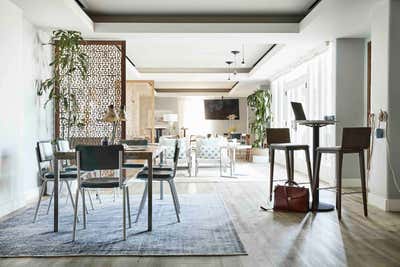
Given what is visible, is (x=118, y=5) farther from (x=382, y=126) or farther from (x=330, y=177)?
(x=330, y=177)

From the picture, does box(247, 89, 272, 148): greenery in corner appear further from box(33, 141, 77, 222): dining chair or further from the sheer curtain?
box(33, 141, 77, 222): dining chair

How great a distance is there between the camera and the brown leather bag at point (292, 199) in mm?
4566

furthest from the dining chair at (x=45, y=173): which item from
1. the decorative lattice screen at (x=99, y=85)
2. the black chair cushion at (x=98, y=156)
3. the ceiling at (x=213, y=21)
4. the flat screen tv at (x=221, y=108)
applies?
the flat screen tv at (x=221, y=108)

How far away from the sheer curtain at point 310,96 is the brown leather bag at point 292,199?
8.09 ft

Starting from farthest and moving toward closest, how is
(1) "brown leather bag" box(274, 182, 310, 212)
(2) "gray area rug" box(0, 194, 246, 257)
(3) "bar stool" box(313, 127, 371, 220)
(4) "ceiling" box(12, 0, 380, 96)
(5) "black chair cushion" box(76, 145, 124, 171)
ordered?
(4) "ceiling" box(12, 0, 380, 96), (1) "brown leather bag" box(274, 182, 310, 212), (3) "bar stool" box(313, 127, 371, 220), (5) "black chair cushion" box(76, 145, 124, 171), (2) "gray area rug" box(0, 194, 246, 257)

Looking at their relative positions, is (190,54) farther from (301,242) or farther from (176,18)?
(301,242)

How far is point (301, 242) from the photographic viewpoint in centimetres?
337

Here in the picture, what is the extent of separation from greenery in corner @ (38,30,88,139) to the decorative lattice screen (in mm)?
117

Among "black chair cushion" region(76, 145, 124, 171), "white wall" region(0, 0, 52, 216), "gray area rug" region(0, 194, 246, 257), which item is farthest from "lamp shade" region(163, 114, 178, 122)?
"black chair cushion" region(76, 145, 124, 171)

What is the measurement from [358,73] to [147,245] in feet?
16.2

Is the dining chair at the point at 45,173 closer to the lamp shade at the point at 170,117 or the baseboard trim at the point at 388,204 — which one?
the baseboard trim at the point at 388,204

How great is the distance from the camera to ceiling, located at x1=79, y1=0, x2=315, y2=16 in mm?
5637

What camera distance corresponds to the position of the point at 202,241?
3.39 meters

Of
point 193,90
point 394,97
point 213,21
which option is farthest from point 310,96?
point 193,90
